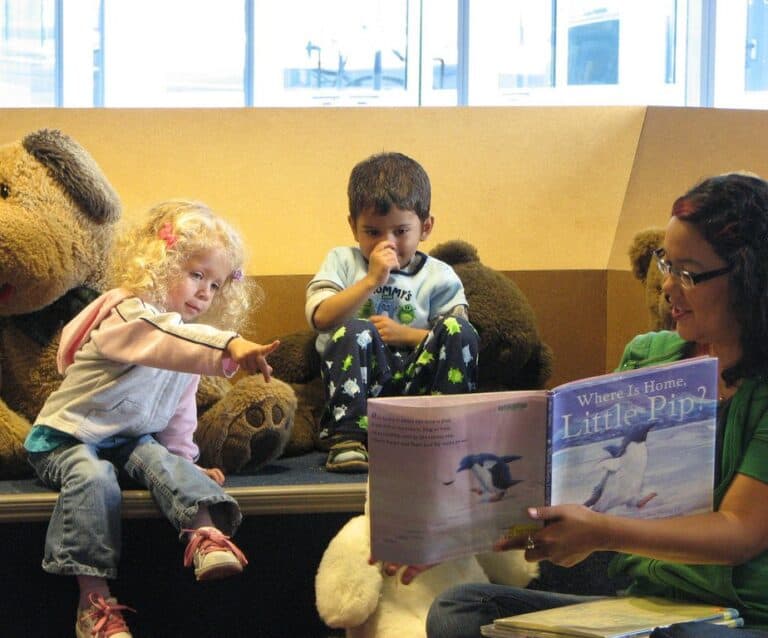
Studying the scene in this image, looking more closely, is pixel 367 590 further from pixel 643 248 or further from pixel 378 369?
pixel 643 248

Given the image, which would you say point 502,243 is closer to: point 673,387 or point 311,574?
point 311,574

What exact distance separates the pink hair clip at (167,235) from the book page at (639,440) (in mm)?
814

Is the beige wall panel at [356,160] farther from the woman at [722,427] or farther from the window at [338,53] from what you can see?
the window at [338,53]

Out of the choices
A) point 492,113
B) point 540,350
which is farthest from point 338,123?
point 540,350

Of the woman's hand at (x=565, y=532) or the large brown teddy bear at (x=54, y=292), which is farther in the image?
the large brown teddy bear at (x=54, y=292)

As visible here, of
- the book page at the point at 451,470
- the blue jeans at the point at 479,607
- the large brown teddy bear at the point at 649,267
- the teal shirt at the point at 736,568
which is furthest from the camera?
the large brown teddy bear at the point at 649,267

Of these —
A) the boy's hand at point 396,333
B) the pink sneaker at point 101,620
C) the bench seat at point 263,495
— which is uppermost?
the boy's hand at point 396,333

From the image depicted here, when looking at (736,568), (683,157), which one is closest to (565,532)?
(736,568)

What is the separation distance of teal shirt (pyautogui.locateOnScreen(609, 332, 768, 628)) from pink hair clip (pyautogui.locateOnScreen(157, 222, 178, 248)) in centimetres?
84

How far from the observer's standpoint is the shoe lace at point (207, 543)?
5.03 feet

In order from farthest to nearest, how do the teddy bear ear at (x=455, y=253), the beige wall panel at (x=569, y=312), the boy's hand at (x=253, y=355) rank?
1. the beige wall panel at (x=569, y=312)
2. the teddy bear ear at (x=455, y=253)
3. the boy's hand at (x=253, y=355)

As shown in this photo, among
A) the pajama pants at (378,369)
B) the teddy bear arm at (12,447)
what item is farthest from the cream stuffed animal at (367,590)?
the teddy bear arm at (12,447)

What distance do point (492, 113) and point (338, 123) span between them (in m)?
0.34

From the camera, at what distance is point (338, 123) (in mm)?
2385
